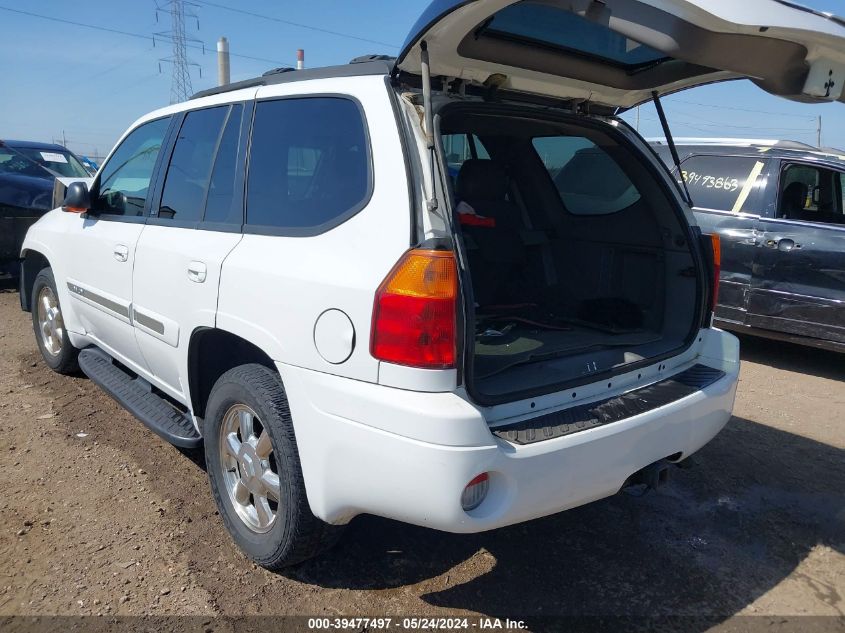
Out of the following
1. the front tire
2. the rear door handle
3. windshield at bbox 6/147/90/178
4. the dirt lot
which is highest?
windshield at bbox 6/147/90/178

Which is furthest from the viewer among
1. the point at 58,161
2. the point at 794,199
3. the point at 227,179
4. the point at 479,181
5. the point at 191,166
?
the point at 58,161

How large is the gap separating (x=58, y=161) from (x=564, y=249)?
9848mm

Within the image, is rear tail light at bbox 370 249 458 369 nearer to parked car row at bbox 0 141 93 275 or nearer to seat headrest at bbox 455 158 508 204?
seat headrest at bbox 455 158 508 204

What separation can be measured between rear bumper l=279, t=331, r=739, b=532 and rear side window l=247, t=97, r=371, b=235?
611mm

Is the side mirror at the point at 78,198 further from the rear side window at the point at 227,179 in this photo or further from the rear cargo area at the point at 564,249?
the rear cargo area at the point at 564,249

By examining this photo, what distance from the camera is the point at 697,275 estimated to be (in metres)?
3.17

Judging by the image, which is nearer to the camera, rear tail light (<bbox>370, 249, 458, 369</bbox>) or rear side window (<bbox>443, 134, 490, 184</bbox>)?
rear tail light (<bbox>370, 249, 458, 369</bbox>)

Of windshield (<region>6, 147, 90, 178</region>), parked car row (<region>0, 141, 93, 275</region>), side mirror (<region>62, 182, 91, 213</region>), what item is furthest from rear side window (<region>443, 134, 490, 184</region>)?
windshield (<region>6, 147, 90, 178</region>)

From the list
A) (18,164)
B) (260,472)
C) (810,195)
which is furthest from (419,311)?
(18,164)

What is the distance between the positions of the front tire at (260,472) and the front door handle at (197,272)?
0.43m

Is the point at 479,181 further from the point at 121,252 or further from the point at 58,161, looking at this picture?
the point at 58,161

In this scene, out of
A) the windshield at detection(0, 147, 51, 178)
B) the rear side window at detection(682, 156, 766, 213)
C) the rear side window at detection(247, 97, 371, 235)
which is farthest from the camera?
the windshield at detection(0, 147, 51, 178)

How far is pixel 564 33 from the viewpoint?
2.54 meters

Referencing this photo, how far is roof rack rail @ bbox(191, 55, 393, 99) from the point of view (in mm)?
2469
